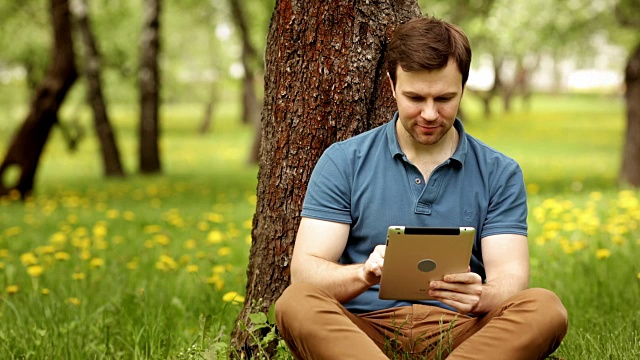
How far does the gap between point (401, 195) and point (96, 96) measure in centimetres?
1369

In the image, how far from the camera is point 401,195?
320 centimetres

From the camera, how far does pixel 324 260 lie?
10.3 feet

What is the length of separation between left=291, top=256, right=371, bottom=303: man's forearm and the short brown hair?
2.43ft

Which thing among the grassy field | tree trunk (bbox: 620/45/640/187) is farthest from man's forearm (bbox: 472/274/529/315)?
tree trunk (bbox: 620/45/640/187)

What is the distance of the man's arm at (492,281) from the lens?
119 inches

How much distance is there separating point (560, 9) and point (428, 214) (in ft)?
32.4

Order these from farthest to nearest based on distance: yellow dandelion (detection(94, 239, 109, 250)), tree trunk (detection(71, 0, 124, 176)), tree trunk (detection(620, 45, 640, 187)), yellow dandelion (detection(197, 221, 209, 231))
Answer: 1. tree trunk (detection(71, 0, 124, 176))
2. tree trunk (detection(620, 45, 640, 187))
3. yellow dandelion (detection(197, 221, 209, 231))
4. yellow dandelion (detection(94, 239, 109, 250))

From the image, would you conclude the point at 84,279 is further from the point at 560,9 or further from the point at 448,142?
the point at 560,9

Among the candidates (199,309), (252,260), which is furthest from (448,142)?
(199,309)

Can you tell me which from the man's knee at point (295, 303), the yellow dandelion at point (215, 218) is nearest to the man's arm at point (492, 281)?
the man's knee at point (295, 303)

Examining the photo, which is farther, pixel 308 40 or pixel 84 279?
pixel 84 279

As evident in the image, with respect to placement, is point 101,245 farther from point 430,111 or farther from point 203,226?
point 430,111

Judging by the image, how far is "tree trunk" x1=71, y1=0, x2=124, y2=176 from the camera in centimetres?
1526

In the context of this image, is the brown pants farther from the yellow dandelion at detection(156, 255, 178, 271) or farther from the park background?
the yellow dandelion at detection(156, 255, 178, 271)
